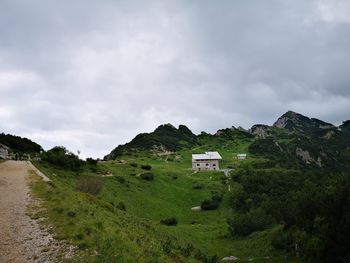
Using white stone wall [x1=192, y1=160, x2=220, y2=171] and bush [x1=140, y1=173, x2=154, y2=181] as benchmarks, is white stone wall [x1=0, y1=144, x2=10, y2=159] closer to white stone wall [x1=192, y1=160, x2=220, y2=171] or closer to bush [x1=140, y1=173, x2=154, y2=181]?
bush [x1=140, y1=173, x2=154, y2=181]

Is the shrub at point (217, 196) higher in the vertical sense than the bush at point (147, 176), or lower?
lower

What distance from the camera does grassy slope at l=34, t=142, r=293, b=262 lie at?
22156 millimetres

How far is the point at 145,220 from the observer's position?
57250 mm

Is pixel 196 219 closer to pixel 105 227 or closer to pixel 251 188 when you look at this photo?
pixel 251 188

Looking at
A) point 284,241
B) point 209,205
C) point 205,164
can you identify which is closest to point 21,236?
point 284,241

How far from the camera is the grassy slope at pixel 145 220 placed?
22.2 meters

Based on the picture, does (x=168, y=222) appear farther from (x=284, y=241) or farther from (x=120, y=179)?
(x=120, y=179)

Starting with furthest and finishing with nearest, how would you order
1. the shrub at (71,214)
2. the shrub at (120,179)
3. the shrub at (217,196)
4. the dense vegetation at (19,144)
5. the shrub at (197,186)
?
1. the dense vegetation at (19,144)
2. the shrub at (197,186)
3. the shrub at (120,179)
4. the shrub at (217,196)
5. the shrub at (71,214)

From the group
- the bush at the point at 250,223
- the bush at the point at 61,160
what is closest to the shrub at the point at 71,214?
the bush at the point at 250,223

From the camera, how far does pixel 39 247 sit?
19.2 meters

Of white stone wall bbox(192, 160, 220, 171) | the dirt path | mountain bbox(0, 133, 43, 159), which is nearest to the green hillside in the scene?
the dirt path

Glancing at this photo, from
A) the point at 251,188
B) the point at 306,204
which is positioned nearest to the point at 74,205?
the point at 306,204

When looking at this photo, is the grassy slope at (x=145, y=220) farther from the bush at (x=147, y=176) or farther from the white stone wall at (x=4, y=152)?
the white stone wall at (x=4, y=152)

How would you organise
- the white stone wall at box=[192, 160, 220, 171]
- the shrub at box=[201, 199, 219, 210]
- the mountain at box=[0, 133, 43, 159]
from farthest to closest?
the white stone wall at box=[192, 160, 220, 171], the mountain at box=[0, 133, 43, 159], the shrub at box=[201, 199, 219, 210]
